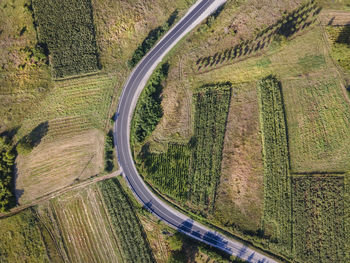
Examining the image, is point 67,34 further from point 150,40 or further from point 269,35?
point 269,35

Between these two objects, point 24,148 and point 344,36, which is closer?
point 344,36

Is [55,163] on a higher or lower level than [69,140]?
lower

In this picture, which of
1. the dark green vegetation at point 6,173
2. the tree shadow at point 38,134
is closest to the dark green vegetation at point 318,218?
the tree shadow at point 38,134

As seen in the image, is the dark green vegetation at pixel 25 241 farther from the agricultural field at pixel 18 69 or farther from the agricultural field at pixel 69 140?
the agricultural field at pixel 18 69

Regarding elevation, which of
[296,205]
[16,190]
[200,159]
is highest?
[200,159]

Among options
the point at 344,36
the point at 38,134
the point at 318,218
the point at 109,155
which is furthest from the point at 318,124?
the point at 38,134
